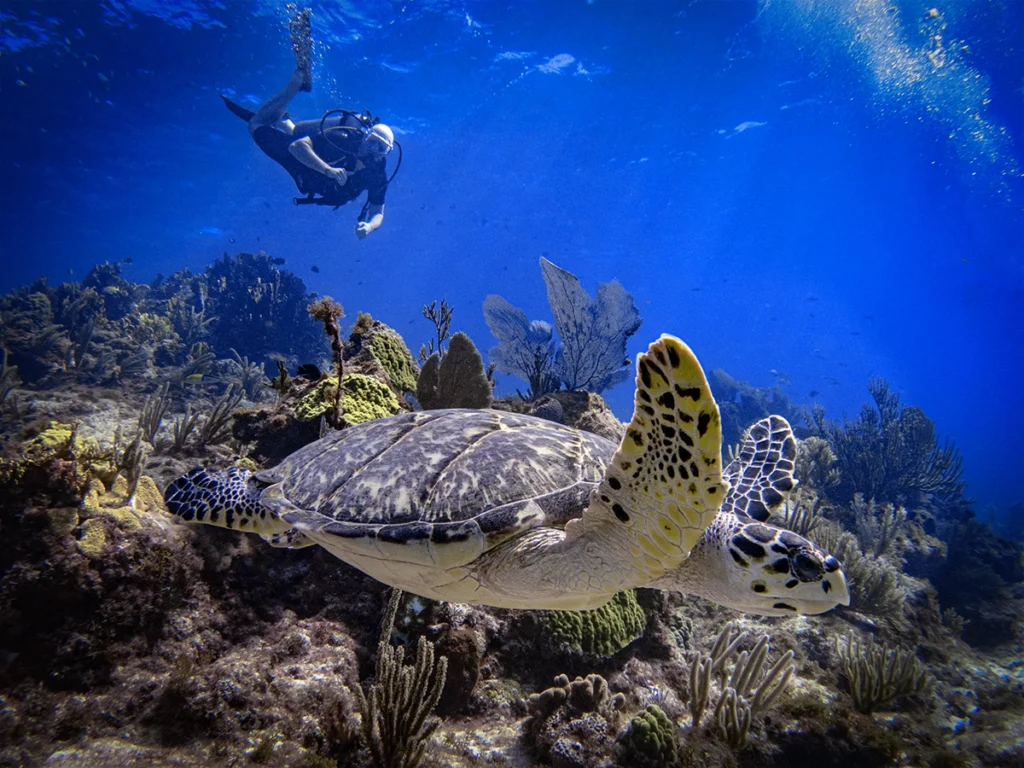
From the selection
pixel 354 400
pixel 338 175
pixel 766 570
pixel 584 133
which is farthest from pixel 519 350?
pixel 584 133

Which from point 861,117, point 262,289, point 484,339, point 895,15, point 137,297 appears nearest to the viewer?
point 262,289

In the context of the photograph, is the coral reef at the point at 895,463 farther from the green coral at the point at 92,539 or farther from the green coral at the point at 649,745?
the green coral at the point at 92,539

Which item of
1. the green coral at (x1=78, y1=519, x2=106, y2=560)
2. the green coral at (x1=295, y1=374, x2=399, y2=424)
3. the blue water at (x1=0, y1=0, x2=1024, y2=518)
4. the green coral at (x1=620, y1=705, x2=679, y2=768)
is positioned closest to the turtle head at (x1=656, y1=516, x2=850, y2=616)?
the green coral at (x1=620, y1=705, x2=679, y2=768)

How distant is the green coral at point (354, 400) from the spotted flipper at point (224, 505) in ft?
3.83

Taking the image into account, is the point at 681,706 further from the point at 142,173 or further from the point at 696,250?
the point at 696,250

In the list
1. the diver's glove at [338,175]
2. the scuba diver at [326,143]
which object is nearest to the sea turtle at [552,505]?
the scuba diver at [326,143]

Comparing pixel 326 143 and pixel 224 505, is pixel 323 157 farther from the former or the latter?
pixel 224 505

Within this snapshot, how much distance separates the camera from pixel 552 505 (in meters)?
2.32

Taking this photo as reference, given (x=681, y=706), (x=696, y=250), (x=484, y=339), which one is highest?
(x=696, y=250)

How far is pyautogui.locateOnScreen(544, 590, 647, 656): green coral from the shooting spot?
11.0 feet

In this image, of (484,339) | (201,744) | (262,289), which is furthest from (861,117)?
(484,339)

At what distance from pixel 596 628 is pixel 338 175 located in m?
16.4

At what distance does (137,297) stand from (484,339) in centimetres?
8931

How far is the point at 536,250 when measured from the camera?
98.9 m
